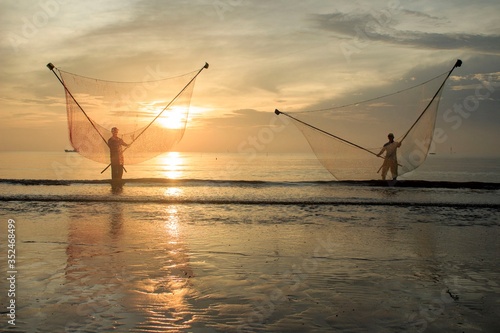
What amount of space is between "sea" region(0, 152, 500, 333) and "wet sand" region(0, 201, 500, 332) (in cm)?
2

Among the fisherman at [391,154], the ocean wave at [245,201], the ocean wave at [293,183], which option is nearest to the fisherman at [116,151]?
the ocean wave at [245,201]

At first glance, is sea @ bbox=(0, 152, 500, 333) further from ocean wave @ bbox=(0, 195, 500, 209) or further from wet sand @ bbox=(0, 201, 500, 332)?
ocean wave @ bbox=(0, 195, 500, 209)

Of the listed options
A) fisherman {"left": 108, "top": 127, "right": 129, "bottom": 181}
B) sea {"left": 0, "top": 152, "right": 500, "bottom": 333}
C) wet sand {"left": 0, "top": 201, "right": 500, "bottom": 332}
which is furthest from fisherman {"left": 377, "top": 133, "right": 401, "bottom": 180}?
fisherman {"left": 108, "top": 127, "right": 129, "bottom": 181}

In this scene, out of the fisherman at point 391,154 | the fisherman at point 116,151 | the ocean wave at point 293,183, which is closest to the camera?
the fisherman at point 116,151

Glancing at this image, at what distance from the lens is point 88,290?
16.4 ft

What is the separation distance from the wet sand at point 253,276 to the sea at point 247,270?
0.02m

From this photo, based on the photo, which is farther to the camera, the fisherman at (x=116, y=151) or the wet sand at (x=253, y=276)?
the fisherman at (x=116, y=151)

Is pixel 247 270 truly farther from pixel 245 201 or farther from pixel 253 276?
pixel 245 201

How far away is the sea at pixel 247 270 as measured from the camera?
4.17m

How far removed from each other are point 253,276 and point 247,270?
1.03 feet

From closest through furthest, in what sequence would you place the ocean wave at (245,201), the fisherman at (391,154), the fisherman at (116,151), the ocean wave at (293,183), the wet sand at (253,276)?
1. the wet sand at (253,276)
2. the ocean wave at (245,201)
3. the fisherman at (116,151)
4. the fisherman at (391,154)
5. the ocean wave at (293,183)

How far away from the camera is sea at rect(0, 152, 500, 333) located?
417 centimetres

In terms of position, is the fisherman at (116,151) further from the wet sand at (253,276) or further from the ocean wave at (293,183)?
the wet sand at (253,276)

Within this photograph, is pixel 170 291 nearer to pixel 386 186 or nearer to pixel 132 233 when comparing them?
pixel 132 233
